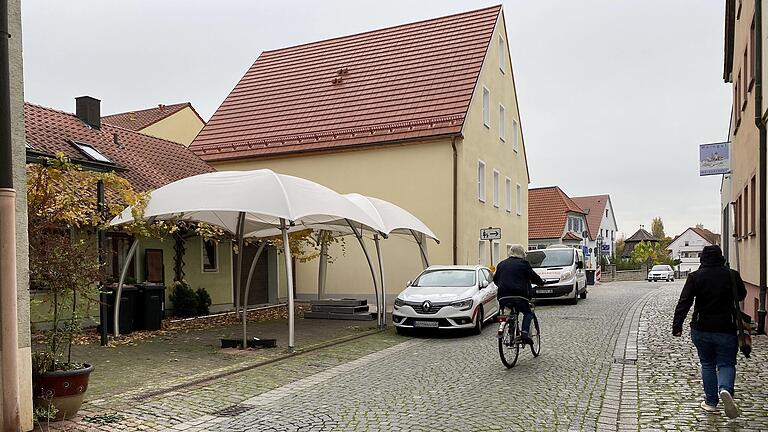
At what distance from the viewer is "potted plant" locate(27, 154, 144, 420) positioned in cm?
686

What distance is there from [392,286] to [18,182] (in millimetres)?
16891

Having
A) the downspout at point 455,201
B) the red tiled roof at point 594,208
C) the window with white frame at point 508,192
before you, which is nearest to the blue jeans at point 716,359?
the downspout at point 455,201

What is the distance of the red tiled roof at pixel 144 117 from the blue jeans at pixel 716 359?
29.6 metres

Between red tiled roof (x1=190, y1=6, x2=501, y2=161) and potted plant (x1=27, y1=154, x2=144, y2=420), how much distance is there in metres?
14.0

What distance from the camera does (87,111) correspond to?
20719mm

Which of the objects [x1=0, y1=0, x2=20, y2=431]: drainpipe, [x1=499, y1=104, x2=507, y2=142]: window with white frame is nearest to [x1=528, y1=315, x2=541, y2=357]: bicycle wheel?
[x1=0, y1=0, x2=20, y2=431]: drainpipe

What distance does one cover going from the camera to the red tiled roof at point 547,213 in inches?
1980

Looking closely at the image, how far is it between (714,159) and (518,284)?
580 centimetres

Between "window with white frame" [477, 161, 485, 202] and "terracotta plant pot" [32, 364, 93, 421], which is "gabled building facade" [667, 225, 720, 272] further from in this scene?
"terracotta plant pot" [32, 364, 93, 421]

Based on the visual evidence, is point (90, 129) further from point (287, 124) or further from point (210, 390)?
point (210, 390)

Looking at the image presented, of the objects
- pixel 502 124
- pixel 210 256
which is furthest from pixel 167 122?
pixel 502 124

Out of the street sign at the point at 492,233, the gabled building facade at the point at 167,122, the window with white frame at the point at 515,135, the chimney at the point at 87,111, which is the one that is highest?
the gabled building facade at the point at 167,122

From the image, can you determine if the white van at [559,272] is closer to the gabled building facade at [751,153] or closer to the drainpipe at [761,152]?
the gabled building facade at [751,153]

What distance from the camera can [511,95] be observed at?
31.0m
